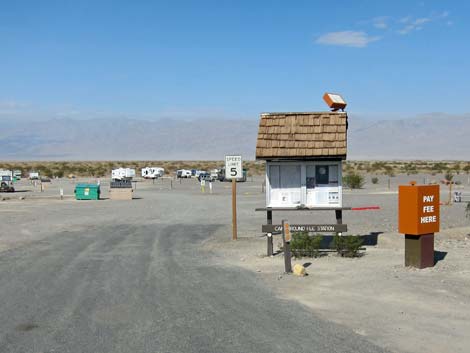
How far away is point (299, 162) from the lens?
54.5 ft

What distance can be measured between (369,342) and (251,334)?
5.14 ft

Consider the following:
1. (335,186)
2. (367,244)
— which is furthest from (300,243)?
(367,244)

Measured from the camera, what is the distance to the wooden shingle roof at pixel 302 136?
16188mm

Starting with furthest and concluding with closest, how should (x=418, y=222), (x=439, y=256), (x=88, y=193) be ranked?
1. (x=88, y=193)
2. (x=439, y=256)
3. (x=418, y=222)

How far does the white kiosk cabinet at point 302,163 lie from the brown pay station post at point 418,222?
9.71ft

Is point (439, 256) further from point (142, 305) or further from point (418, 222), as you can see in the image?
point (142, 305)

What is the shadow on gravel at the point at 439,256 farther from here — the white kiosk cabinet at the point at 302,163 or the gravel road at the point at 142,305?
the gravel road at the point at 142,305

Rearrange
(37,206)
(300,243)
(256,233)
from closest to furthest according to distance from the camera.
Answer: (300,243) → (256,233) → (37,206)

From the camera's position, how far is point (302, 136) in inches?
648

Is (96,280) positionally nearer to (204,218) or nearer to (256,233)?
(256,233)

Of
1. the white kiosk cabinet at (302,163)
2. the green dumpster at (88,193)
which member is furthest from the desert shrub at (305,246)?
the green dumpster at (88,193)

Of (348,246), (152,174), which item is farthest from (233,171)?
(152,174)

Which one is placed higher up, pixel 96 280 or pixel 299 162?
pixel 299 162

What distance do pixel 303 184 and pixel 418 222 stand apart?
3907 mm
